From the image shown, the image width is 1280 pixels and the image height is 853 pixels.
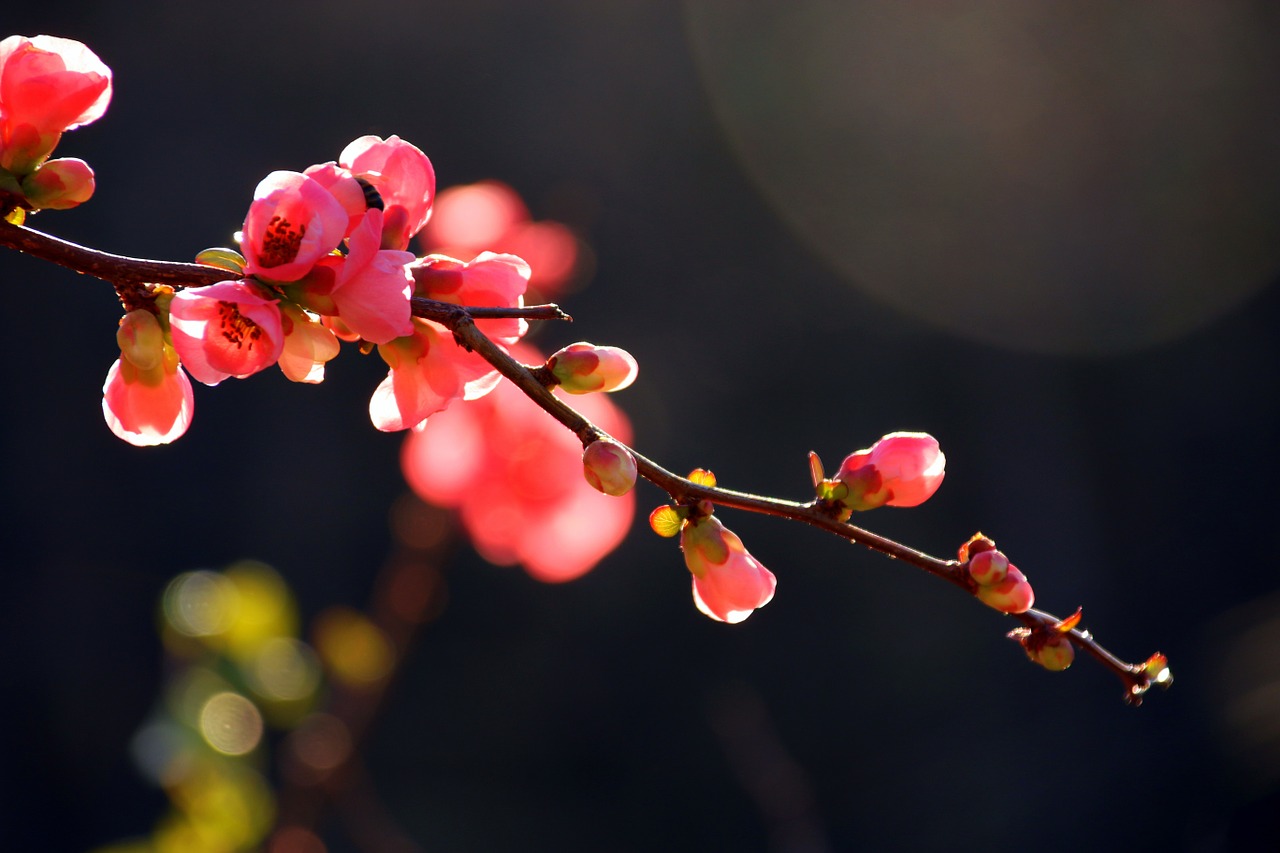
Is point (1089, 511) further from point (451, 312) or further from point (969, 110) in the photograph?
point (451, 312)

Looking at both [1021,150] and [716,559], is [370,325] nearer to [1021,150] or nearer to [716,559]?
[716,559]

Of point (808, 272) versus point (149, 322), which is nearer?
point (149, 322)

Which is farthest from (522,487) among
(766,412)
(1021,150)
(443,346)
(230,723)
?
(1021,150)

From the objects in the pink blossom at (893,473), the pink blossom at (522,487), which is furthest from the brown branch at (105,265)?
the pink blossom at (522,487)

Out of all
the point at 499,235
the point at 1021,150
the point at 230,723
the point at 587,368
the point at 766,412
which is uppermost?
the point at 1021,150

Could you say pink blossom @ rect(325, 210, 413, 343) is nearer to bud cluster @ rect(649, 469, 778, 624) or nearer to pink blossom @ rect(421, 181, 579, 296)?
bud cluster @ rect(649, 469, 778, 624)

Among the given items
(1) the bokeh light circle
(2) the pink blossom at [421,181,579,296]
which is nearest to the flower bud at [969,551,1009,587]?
(2) the pink blossom at [421,181,579,296]

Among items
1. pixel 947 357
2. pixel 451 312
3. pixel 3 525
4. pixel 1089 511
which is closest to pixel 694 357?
pixel 947 357

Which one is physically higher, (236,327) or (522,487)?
(522,487)
